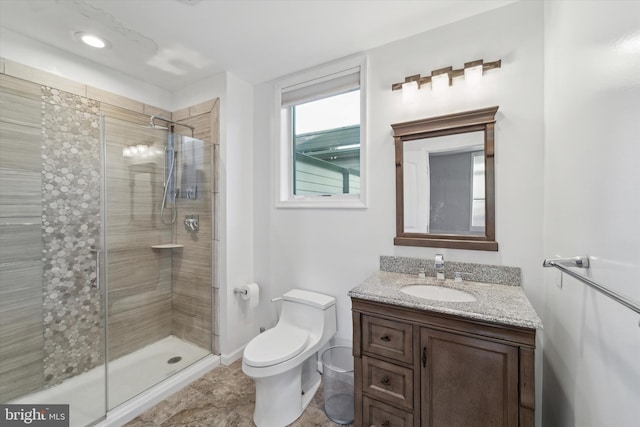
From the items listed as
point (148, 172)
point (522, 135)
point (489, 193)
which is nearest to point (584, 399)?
point (489, 193)

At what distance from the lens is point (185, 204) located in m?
2.43

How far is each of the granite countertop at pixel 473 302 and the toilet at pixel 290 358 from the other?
562mm

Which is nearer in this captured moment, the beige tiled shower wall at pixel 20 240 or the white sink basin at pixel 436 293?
the white sink basin at pixel 436 293

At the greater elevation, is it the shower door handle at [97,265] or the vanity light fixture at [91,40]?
the vanity light fixture at [91,40]

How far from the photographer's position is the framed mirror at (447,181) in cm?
158

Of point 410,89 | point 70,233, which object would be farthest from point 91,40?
point 410,89

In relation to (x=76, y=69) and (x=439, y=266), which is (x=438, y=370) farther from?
(x=76, y=69)

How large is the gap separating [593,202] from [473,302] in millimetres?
617

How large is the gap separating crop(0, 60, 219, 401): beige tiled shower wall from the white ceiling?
14.4 inches

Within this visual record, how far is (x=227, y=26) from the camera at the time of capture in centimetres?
172

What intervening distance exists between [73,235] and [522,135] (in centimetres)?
306

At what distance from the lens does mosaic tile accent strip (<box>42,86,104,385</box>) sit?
6.04 feet

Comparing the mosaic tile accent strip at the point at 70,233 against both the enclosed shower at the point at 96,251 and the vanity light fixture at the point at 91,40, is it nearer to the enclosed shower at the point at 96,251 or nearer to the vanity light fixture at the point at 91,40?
the enclosed shower at the point at 96,251

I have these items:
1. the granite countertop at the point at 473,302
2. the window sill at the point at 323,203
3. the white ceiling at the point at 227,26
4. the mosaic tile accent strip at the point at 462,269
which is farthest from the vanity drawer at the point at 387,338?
the white ceiling at the point at 227,26
